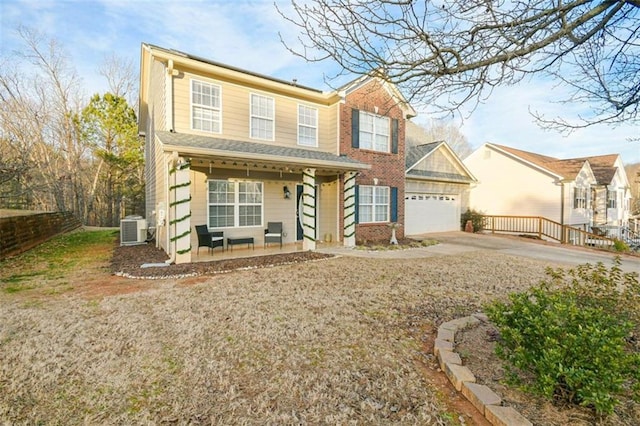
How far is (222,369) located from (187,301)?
2348 millimetres

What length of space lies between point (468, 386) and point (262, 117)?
371 inches

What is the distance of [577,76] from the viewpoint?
393 centimetres

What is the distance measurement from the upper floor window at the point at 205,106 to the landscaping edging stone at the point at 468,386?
27.4 ft

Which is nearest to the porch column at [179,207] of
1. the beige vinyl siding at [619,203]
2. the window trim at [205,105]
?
the window trim at [205,105]

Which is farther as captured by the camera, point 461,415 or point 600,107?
point 600,107

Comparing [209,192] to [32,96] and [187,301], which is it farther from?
[32,96]

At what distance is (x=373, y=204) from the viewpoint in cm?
1214

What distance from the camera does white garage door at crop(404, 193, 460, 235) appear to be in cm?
1507

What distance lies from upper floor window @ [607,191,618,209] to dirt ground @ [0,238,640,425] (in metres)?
21.8

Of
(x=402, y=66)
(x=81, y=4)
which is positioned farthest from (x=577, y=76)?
(x=81, y=4)

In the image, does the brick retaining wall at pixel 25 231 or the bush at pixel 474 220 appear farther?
the bush at pixel 474 220

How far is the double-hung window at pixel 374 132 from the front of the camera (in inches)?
470

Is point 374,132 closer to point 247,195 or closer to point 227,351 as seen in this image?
point 247,195

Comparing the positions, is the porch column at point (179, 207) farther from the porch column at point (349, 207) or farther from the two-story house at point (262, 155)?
the porch column at point (349, 207)
